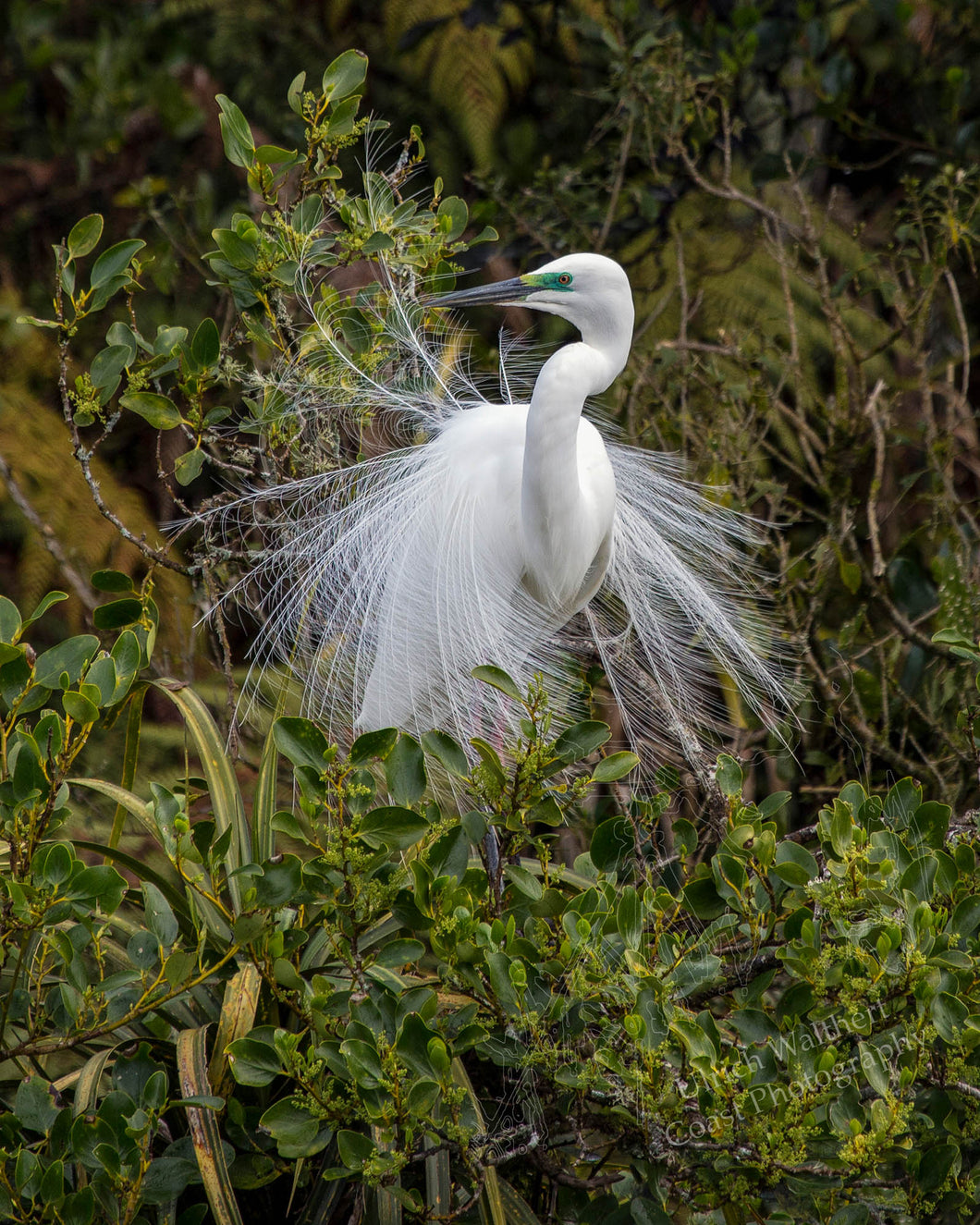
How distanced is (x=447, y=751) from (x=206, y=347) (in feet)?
2.46

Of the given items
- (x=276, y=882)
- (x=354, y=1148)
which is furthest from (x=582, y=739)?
(x=354, y=1148)

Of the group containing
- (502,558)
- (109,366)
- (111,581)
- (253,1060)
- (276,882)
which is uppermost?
(109,366)

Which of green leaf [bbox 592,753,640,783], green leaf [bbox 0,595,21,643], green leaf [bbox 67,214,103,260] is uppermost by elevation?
green leaf [bbox 67,214,103,260]

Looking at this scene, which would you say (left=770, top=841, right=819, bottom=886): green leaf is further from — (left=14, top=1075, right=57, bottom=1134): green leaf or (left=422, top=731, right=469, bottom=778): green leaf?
(left=14, top=1075, right=57, bottom=1134): green leaf

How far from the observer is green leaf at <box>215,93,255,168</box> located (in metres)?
1.68

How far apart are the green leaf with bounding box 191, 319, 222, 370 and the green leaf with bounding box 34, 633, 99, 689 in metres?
0.52

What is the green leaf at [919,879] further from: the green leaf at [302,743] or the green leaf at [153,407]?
the green leaf at [153,407]

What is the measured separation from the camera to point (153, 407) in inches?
65.0

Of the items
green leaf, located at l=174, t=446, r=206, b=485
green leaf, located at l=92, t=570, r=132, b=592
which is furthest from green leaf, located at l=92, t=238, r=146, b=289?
green leaf, located at l=92, t=570, r=132, b=592

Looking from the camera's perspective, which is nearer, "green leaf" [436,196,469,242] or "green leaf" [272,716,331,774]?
"green leaf" [272,716,331,774]

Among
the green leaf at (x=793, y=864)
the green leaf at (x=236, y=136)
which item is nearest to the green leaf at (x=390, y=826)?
the green leaf at (x=793, y=864)

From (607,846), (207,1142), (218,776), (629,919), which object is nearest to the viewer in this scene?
(629,919)

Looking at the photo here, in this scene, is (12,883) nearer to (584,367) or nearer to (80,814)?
(584,367)

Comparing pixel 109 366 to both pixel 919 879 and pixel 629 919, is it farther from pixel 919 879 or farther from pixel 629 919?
pixel 919 879
